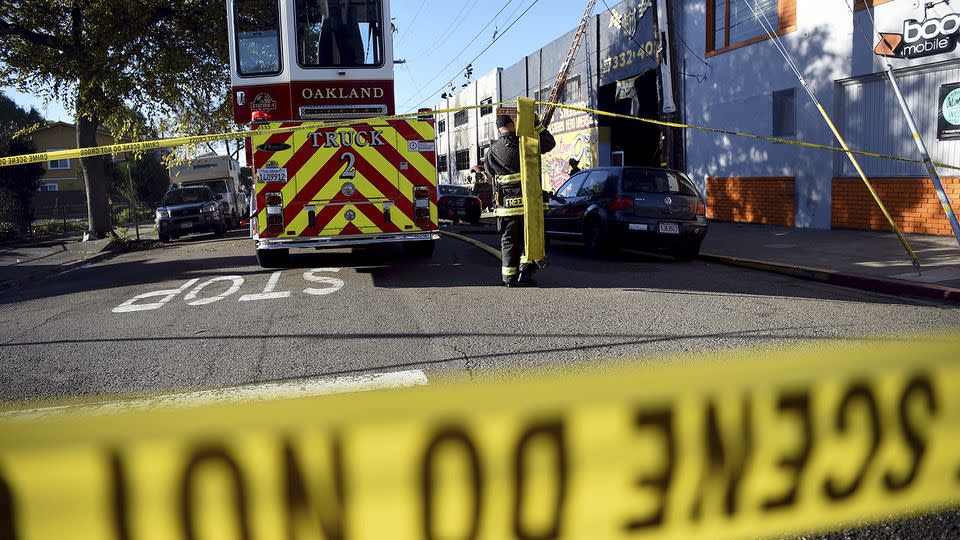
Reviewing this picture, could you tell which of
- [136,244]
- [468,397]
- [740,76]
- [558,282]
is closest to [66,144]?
[136,244]

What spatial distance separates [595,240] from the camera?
11555 mm

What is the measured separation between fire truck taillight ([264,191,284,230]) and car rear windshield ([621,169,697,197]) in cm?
497

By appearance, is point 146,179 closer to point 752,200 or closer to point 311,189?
point 752,200

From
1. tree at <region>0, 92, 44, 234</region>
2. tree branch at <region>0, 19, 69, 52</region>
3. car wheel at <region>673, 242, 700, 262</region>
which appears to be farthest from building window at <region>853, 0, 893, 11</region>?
tree at <region>0, 92, 44, 234</region>

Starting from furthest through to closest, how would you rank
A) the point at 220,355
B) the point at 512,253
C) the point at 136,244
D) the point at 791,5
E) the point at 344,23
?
the point at 136,244
the point at 791,5
the point at 344,23
the point at 512,253
the point at 220,355

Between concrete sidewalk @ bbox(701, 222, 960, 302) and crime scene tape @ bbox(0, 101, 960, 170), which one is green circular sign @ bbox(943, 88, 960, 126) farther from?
crime scene tape @ bbox(0, 101, 960, 170)

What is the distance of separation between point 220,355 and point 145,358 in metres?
0.55

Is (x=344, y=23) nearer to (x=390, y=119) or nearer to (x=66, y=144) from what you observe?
(x=390, y=119)

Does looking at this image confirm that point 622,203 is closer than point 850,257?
No

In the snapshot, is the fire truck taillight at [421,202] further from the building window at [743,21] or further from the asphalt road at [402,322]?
the building window at [743,21]

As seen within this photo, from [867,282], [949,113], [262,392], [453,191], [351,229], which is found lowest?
[262,392]

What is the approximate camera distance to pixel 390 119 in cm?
929

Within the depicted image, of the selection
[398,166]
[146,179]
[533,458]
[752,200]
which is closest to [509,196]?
[398,166]

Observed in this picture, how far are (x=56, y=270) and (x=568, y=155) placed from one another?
64.7 ft
